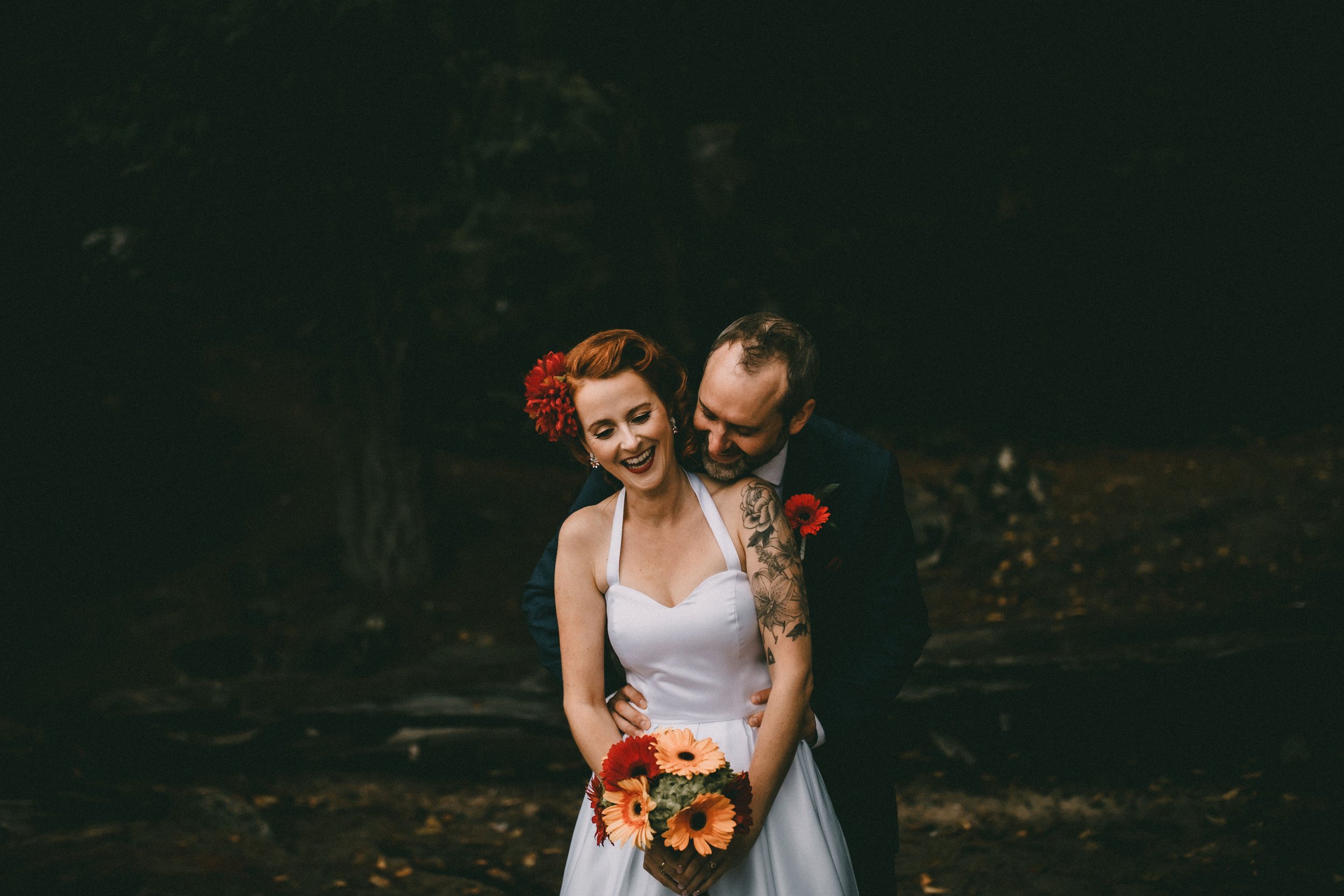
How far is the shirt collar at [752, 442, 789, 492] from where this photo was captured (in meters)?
3.00

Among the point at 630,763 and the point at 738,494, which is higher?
the point at 738,494

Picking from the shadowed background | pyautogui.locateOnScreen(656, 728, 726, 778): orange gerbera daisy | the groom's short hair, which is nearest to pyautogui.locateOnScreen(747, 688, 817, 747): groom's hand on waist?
pyautogui.locateOnScreen(656, 728, 726, 778): orange gerbera daisy

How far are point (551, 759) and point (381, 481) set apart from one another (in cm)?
299

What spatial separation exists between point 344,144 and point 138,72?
1.28 meters

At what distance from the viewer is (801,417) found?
2863 mm

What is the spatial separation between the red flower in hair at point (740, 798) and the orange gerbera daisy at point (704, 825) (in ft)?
0.05

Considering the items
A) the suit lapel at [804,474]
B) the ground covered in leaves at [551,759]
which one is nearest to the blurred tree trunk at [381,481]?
the ground covered in leaves at [551,759]

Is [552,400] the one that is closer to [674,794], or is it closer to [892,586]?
[674,794]

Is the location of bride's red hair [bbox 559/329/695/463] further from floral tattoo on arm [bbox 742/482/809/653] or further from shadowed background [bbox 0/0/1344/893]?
shadowed background [bbox 0/0/1344/893]

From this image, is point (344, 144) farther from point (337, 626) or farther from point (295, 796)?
point (295, 796)

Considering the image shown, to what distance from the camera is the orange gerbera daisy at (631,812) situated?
2328 mm

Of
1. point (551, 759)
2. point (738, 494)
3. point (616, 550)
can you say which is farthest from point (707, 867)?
point (551, 759)

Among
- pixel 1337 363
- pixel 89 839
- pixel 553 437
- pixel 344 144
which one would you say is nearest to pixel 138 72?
pixel 344 144

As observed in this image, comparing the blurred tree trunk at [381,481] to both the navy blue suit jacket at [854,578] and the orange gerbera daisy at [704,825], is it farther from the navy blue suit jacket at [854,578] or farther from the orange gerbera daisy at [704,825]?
the orange gerbera daisy at [704,825]
